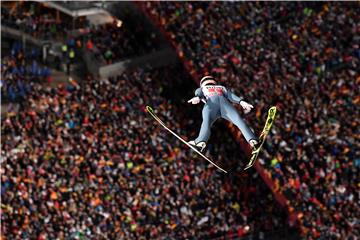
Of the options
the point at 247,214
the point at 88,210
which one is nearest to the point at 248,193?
the point at 247,214

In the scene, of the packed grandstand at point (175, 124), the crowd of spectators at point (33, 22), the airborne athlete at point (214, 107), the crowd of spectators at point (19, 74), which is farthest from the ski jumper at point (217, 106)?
the crowd of spectators at point (33, 22)

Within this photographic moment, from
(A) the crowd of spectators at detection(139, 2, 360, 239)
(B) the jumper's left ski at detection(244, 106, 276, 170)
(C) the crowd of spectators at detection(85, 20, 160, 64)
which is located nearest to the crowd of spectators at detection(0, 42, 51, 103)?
(C) the crowd of spectators at detection(85, 20, 160, 64)

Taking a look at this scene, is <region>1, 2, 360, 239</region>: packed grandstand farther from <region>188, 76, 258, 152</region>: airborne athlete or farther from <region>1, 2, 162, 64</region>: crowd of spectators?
<region>188, 76, 258, 152</region>: airborne athlete

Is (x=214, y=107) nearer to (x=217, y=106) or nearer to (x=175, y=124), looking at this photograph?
(x=217, y=106)

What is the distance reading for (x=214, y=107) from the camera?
77.0ft

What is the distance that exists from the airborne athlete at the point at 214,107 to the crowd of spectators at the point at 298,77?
50.9ft

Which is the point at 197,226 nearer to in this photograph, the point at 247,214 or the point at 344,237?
the point at 247,214

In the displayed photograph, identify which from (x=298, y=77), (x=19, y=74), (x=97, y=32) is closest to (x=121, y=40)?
(x=97, y=32)

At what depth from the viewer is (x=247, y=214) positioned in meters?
39.5

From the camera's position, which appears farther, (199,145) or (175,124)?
(175,124)

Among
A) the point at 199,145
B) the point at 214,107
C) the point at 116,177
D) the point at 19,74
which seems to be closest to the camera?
the point at 199,145

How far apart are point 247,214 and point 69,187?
697 centimetres

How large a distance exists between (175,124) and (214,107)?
20202mm

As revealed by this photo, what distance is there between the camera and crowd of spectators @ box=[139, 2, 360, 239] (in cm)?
3897
